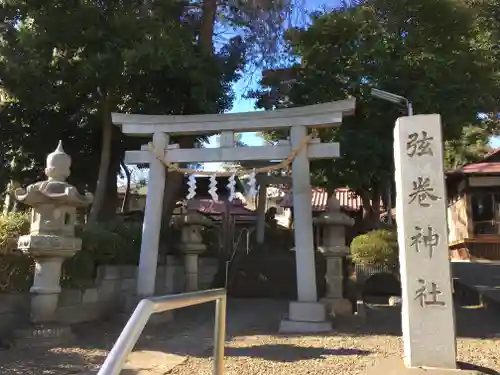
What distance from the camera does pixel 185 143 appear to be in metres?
11.6

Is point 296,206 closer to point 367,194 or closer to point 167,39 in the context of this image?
point 167,39

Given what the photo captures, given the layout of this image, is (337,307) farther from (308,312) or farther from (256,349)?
(256,349)

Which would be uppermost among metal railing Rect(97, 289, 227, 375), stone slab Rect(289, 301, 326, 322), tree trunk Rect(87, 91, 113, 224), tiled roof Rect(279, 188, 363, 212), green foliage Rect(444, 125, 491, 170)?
green foliage Rect(444, 125, 491, 170)

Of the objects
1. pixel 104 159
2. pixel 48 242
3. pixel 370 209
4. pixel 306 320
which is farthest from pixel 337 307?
pixel 370 209

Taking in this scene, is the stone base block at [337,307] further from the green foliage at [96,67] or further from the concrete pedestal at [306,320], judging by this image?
the green foliage at [96,67]

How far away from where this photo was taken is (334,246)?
32.0 feet

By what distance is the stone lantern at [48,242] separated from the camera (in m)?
6.98

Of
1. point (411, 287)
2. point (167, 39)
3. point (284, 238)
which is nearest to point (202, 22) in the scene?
point (167, 39)

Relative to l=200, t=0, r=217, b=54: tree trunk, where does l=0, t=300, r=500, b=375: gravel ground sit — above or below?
below

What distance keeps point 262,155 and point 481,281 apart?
32.6 feet

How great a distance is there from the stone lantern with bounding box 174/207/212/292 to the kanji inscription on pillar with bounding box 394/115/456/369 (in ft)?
18.7

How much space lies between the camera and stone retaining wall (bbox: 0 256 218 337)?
7211 millimetres

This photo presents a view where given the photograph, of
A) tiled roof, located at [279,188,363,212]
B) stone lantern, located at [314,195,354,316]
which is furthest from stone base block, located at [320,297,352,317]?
tiled roof, located at [279,188,363,212]

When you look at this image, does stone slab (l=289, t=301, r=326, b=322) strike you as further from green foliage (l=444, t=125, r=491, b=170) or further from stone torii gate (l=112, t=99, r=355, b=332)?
green foliage (l=444, t=125, r=491, b=170)
